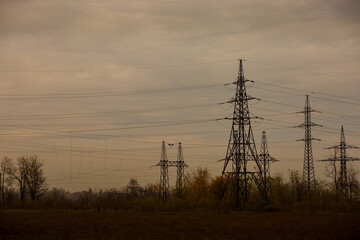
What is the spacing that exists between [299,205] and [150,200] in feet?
83.6

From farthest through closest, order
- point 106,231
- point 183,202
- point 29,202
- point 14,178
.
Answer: point 14,178
point 29,202
point 183,202
point 106,231

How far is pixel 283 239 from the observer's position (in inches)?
1265

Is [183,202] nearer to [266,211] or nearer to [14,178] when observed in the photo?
[266,211]

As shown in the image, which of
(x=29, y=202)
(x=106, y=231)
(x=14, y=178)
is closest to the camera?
(x=106, y=231)

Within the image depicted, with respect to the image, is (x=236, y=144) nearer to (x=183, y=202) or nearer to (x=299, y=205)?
(x=183, y=202)

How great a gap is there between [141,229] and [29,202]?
160 feet

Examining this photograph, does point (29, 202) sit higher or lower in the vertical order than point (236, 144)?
lower

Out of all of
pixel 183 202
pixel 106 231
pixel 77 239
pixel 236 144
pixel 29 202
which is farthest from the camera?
pixel 29 202

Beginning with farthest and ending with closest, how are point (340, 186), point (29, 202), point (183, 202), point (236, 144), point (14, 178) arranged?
point (14, 178) < point (340, 186) < point (29, 202) < point (183, 202) < point (236, 144)

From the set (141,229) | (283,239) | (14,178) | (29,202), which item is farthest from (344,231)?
(14,178)

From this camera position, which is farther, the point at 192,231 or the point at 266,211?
the point at 266,211

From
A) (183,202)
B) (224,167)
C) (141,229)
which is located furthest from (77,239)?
(183,202)

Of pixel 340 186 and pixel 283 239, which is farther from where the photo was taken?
pixel 340 186

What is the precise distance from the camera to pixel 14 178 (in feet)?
384
